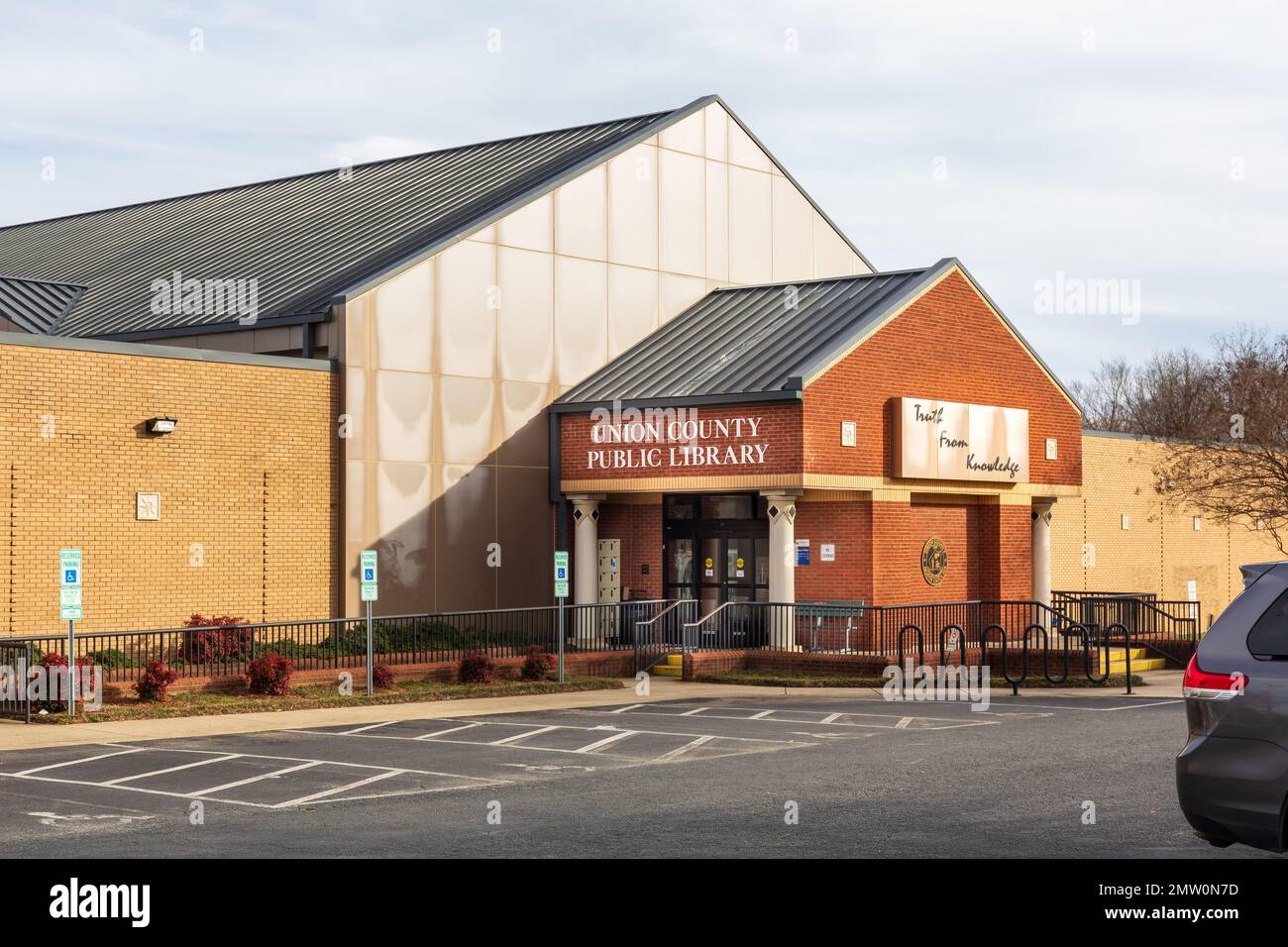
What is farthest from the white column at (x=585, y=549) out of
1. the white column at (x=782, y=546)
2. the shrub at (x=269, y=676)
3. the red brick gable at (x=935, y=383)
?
the shrub at (x=269, y=676)

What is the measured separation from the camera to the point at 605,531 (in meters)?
33.0

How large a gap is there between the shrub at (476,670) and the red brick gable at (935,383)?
24.0ft

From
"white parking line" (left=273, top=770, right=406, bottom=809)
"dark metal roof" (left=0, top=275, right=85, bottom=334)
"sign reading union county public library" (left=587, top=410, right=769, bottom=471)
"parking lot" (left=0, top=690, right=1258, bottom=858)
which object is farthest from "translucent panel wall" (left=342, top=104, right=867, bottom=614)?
"white parking line" (left=273, top=770, right=406, bottom=809)

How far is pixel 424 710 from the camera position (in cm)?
2203

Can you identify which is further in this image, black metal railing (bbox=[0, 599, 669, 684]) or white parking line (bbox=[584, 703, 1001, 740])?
black metal railing (bbox=[0, 599, 669, 684])

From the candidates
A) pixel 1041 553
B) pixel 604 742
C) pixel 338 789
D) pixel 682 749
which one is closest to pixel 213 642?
pixel 604 742

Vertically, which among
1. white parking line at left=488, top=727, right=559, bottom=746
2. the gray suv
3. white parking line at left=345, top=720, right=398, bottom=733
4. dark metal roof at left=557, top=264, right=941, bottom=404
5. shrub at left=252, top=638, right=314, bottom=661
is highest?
dark metal roof at left=557, top=264, right=941, bottom=404

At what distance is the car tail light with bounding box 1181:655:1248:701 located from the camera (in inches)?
360

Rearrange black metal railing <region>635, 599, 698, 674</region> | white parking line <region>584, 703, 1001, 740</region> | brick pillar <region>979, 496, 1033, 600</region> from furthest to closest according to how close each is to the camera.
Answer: brick pillar <region>979, 496, 1033, 600</region>
black metal railing <region>635, 599, 698, 674</region>
white parking line <region>584, 703, 1001, 740</region>

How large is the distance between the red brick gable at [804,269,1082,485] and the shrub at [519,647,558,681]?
625 cm

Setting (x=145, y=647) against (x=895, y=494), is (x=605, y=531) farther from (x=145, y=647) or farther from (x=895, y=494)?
(x=145, y=647)

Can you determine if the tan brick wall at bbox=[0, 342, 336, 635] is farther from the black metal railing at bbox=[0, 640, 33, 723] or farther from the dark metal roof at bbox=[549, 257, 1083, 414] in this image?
the dark metal roof at bbox=[549, 257, 1083, 414]

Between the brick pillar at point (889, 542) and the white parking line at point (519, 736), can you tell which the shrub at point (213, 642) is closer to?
the white parking line at point (519, 736)

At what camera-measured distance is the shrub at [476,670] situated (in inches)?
995
